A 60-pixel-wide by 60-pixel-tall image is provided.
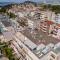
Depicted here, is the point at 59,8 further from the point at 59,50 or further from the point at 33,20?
the point at 59,50

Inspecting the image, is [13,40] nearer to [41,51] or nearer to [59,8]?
[41,51]

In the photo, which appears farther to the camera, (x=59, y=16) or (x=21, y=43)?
(x=59, y=16)

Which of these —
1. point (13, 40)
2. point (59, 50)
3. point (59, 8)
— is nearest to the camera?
point (59, 50)

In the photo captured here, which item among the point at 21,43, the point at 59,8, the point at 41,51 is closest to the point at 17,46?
the point at 21,43

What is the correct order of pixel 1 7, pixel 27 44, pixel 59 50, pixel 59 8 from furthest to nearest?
1. pixel 59 8
2. pixel 1 7
3. pixel 27 44
4. pixel 59 50

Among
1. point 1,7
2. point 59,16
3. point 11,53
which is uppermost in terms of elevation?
point 1,7

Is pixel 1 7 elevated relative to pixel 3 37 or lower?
elevated

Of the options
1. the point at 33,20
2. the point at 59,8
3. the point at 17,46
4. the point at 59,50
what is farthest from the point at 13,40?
the point at 59,8
